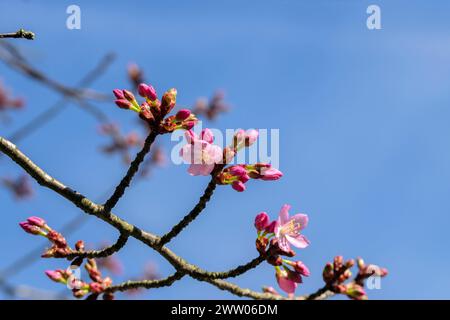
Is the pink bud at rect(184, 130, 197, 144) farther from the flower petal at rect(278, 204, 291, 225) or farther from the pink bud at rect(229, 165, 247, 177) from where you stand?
the flower petal at rect(278, 204, 291, 225)

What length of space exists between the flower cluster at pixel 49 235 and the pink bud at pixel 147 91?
2.97 feet

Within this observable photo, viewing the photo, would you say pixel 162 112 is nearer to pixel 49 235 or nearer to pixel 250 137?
pixel 250 137

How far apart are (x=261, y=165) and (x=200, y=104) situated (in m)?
6.35

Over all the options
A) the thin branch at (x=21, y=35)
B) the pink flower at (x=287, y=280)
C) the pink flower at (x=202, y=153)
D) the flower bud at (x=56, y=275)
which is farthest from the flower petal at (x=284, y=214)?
the thin branch at (x=21, y=35)

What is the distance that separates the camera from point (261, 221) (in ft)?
9.27

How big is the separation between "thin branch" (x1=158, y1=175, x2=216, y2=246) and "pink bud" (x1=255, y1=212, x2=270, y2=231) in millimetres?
332

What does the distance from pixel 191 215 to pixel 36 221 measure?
0.86m

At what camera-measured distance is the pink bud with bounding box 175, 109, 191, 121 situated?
2502 millimetres

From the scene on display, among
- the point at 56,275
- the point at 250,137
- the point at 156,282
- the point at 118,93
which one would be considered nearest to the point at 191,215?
the point at 156,282

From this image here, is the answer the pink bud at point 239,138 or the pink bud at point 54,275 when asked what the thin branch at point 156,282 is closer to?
the pink bud at point 54,275

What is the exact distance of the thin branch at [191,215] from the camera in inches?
101

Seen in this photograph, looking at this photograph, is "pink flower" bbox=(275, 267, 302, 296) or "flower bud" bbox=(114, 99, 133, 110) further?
"pink flower" bbox=(275, 267, 302, 296)

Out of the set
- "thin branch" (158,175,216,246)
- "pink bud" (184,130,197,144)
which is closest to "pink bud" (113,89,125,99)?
"pink bud" (184,130,197,144)
